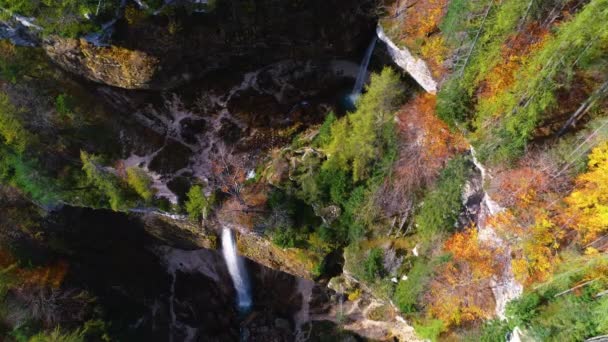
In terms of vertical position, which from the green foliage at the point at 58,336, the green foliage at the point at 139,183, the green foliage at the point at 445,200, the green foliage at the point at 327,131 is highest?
the green foliage at the point at 327,131

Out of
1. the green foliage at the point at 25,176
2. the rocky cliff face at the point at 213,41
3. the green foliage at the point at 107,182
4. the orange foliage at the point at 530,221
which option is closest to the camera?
the orange foliage at the point at 530,221

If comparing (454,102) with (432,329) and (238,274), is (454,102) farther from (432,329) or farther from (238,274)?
(238,274)

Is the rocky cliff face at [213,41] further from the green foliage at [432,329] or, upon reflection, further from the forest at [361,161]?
the green foliage at [432,329]

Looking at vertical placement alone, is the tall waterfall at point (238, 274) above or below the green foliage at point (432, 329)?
above

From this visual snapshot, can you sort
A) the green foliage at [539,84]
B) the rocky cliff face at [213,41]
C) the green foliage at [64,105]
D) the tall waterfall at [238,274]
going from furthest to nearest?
the tall waterfall at [238,274]
the green foliage at [64,105]
the rocky cliff face at [213,41]
the green foliage at [539,84]

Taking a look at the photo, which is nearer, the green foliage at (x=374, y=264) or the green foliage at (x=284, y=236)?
the green foliage at (x=374, y=264)

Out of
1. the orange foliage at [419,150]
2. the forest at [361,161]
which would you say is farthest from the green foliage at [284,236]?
the orange foliage at [419,150]

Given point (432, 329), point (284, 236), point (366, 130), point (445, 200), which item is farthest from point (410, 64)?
point (432, 329)

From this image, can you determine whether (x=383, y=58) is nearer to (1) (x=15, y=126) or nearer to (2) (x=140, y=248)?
(1) (x=15, y=126)
